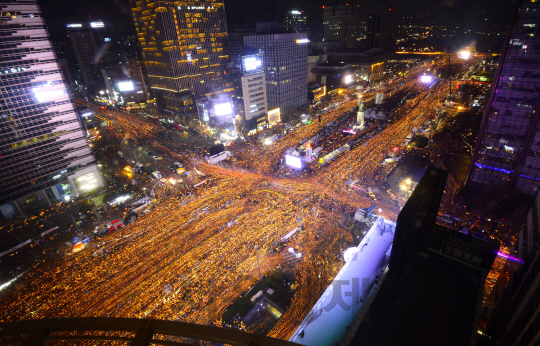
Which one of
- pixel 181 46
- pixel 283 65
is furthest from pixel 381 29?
pixel 181 46

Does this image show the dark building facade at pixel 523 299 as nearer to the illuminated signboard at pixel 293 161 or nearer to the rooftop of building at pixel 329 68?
the illuminated signboard at pixel 293 161

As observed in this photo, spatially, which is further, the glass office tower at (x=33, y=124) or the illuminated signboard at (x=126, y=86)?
the illuminated signboard at (x=126, y=86)

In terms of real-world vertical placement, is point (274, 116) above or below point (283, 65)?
below

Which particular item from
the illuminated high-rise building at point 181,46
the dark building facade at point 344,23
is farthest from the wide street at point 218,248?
the dark building facade at point 344,23

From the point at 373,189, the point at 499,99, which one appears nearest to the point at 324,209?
the point at 373,189

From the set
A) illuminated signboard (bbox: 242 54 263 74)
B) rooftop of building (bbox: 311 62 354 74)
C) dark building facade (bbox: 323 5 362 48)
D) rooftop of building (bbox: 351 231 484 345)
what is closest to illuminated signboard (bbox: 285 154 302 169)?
rooftop of building (bbox: 351 231 484 345)

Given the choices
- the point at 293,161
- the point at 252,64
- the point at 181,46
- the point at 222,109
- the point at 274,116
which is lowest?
the point at 293,161

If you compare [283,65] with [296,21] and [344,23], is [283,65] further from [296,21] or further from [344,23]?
[344,23]
